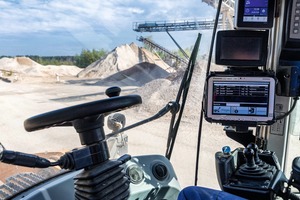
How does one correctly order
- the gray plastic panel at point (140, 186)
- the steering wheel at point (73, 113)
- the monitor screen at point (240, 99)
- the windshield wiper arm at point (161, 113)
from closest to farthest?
the steering wheel at point (73, 113) → the gray plastic panel at point (140, 186) → the windshield wiper arm at point (161, 113) → the monitor screen at point (240, 99)

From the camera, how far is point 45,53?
1.10 meters

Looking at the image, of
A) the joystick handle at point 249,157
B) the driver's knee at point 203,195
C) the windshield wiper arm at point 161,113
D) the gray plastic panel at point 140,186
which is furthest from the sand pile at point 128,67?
the driver's knee at point 203,195

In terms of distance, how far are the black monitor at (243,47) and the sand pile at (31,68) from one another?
1.92 ft

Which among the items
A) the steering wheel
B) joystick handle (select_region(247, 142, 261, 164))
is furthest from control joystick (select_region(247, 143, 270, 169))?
the steering wheel

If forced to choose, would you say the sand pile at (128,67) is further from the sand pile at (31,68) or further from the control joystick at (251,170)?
the control joystick at (251,170)

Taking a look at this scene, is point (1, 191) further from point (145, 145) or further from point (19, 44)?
point (145, 145)

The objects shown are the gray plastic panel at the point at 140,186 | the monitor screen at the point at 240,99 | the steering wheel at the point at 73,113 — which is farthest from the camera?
the monitor screen at the point at 240,99

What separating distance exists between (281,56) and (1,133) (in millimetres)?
1170

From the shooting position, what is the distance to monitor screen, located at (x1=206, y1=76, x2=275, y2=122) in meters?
1.17

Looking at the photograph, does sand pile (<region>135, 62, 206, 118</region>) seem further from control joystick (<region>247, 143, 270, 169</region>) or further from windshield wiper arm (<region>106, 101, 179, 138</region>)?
control joystick (<region>247, 143, 270, 169</region>)

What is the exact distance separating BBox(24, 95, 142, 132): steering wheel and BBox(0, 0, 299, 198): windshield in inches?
11.5

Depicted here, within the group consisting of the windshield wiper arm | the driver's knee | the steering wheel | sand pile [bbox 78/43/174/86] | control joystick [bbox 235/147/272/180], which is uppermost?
sand pile [bbox 78/43/174/86]

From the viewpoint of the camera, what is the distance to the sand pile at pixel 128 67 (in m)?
1.19

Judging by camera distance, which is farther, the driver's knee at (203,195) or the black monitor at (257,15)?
the black monitor at (257,15)
